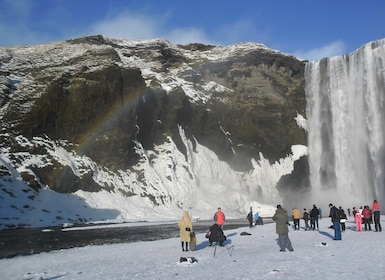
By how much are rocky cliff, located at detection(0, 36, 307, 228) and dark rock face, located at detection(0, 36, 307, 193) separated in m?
0.19

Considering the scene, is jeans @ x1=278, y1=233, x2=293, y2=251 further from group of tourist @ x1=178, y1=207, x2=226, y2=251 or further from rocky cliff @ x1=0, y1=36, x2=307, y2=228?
rocky cliff @ x1=0, y1=36, x2=307, y2=228

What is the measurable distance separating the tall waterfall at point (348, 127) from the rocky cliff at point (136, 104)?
3865mm

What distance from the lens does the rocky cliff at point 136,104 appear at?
5841 cm

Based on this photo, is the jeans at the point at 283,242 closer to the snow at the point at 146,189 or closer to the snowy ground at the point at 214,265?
the snowy ground at the point at 214,265

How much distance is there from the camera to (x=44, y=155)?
184ft

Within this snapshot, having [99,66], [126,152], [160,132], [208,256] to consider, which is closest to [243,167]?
[160,132]

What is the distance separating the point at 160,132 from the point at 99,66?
16804 millimetres

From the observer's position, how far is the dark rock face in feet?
202

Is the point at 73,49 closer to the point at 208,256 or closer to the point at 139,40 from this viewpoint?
the point at 139,40

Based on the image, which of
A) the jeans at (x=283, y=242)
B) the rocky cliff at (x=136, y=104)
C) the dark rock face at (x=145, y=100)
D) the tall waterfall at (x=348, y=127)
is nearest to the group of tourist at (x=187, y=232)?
the jeans at (x=283, y=242)

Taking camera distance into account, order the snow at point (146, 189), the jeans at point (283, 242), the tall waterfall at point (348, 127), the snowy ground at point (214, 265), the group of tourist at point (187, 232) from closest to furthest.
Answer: the snowy ground at point (214, 265)
the jeans at point (283, 242)
the group of tourist at point (187, 232)
the snow at point (146, 189)
the tall waterfall at point (348, 127)

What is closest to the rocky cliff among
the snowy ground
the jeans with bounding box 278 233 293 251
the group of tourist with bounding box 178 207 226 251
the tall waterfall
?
the tall waterfall

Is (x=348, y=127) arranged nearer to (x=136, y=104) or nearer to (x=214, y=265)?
(x=136, y=104)

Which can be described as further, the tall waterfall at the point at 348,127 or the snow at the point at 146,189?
the tall waterfall at the point at 348,127
